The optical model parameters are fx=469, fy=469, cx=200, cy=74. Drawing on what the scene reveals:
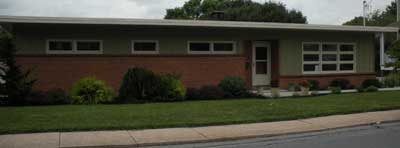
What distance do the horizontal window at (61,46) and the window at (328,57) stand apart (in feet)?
34.1

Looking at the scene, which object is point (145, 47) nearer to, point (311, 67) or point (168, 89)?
point (168, 89)

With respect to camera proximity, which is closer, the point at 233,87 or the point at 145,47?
the point at 233,87

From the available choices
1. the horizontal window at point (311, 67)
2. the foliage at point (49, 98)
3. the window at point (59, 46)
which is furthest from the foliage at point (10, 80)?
the horizontal window at point (311, 67)

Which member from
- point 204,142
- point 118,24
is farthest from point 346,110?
point 118,24

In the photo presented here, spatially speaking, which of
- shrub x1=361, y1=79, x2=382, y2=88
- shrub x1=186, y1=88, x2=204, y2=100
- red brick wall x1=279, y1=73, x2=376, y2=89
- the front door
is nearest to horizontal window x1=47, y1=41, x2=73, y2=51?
shrub x1=186, y1=88, x2=204, y2=100

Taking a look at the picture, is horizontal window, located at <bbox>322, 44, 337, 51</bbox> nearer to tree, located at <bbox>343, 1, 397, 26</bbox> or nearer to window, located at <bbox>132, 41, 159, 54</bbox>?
window, located at <bbox>132, 41, 159, 54</bbox>

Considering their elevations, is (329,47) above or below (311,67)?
above

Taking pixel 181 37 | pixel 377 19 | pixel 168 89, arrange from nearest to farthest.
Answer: pixel 168 89 → pixel 181 37 → pixel 377 19

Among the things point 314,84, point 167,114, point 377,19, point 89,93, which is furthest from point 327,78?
point 377,19

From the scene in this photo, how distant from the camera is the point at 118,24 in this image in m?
16.6

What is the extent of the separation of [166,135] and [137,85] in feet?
20.7

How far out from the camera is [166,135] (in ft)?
31.0

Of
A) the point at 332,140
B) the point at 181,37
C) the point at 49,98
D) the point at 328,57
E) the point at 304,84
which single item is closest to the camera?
the point at 332,140

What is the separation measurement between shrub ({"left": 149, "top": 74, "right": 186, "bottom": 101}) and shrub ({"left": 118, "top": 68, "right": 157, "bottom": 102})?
0.14m
